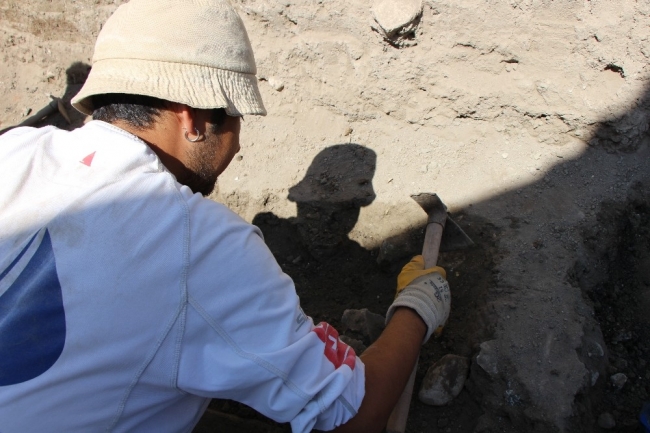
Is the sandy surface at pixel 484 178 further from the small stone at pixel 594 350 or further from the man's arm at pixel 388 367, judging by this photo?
the man's arm at pixel 388 367

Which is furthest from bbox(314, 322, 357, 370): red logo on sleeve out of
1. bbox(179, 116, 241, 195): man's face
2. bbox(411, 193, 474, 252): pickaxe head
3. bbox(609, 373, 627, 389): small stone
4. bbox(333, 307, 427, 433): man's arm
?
bbox(609, 373, 627, 389): small stone

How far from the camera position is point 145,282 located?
118cm

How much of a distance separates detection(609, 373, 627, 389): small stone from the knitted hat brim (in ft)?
5.82

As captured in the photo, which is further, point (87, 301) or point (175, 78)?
point (175, 78)

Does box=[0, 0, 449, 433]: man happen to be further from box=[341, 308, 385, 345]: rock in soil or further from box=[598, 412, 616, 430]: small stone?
box=[598, 412, 616, 430]: small stone

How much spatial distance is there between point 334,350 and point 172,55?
3.10 feet

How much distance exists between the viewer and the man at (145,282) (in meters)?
1.16

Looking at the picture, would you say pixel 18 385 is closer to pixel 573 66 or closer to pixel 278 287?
pixel 278 287

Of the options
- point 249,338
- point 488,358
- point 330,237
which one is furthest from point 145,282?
point 330,237

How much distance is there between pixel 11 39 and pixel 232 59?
3.49 m

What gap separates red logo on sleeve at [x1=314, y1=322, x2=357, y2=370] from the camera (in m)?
1.38

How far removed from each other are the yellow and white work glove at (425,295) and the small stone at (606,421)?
671 mm

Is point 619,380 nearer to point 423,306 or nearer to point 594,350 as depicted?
point 594,350

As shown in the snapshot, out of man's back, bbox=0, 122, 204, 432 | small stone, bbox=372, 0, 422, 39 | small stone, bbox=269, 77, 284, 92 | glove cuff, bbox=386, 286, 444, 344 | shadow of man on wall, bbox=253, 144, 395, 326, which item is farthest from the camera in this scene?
small stone, bbox=269, 77, 284, 92
